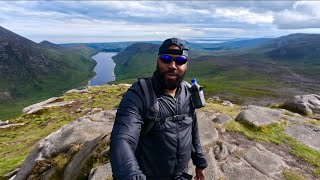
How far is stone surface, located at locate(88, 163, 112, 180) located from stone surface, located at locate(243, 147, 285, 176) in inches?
306

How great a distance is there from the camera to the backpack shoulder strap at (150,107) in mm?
7676

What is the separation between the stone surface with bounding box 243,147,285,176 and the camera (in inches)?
651

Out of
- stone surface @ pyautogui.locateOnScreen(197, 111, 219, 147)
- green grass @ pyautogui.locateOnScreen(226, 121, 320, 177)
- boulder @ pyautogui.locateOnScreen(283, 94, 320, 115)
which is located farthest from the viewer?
boulder @ pyautogui.locateOnScreen(283, 94, 320, 115)

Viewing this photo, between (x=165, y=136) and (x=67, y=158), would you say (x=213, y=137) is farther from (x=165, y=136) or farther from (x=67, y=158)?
(x=165, y=136)

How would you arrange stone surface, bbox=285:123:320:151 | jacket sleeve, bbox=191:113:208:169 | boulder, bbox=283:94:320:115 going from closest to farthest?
jacket sleeve, bbox=191:113:208:169
stone surface, bbox=285:123:320:151
boulder, bbox=283:94:320:115

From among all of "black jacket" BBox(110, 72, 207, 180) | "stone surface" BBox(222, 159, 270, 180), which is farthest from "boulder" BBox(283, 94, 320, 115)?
"black jacket" BBox(110, 72, 207, 180)

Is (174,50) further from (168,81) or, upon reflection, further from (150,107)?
(150,107)

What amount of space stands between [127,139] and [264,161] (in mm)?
12683

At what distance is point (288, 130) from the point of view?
22812 mm

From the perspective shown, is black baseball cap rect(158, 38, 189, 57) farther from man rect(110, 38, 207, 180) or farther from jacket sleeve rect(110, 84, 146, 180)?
jacket sleeve rect(110, 84, 146, 180)

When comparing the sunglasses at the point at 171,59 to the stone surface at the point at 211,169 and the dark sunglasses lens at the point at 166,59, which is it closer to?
the dark sunglasses lens at the point at 166,59

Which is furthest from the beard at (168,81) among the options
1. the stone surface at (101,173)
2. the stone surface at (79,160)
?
the stone surface at (79,160)

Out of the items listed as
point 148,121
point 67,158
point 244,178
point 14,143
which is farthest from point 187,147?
point 14,143

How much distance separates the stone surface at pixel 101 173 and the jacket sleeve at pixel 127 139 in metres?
8.18
